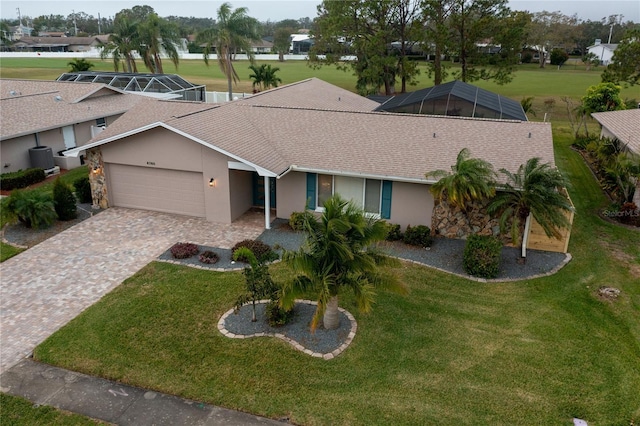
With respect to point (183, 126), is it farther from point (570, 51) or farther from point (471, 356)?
point (570, 51)

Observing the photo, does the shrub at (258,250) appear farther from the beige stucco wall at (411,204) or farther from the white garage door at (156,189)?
the beige stucco wall at (411,204)

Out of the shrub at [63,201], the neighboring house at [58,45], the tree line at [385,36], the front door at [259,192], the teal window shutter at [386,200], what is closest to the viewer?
the teal window shutter at [386,200]

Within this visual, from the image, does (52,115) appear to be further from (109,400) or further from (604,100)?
(604,100)

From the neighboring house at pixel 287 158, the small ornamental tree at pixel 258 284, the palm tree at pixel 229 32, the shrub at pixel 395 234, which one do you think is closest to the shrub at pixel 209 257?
the neighboring house at pixel 287 158

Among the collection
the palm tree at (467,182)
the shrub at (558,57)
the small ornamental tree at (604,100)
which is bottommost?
the palm tree at (467,182)

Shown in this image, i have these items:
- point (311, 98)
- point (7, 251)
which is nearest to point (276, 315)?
point (7, 251)

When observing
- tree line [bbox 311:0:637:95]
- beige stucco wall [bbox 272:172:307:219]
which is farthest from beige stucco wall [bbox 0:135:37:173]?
tree line [bbox 311:0:637:95]

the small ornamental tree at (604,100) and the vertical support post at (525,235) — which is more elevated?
the small ornamental tree at (604,100)
